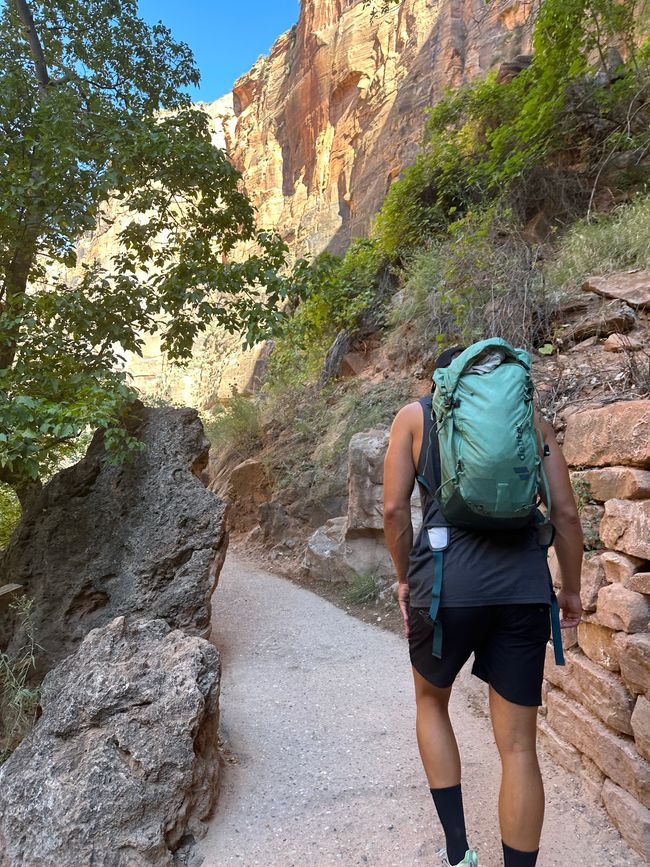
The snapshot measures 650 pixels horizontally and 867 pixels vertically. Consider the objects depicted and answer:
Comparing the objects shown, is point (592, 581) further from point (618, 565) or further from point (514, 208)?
point (514, 208)

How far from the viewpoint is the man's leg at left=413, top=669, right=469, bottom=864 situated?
70.4 inches

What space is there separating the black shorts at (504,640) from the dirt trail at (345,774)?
920 mm

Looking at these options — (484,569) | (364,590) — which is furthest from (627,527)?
(364,590)

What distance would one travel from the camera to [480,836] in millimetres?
2242

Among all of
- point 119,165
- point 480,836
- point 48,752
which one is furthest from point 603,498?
point 119,165

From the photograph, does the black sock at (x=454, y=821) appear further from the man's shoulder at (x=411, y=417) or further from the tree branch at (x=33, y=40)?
the tree branch at (x=33, y=40)

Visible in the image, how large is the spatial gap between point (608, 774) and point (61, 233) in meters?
4.90

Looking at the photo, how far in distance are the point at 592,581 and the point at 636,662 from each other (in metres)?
0.43

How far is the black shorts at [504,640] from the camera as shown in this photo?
168 centimetres

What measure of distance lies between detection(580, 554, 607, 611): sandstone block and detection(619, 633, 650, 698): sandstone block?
28 cm

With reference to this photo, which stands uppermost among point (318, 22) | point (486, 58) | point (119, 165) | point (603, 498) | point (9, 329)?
point (318, 22)

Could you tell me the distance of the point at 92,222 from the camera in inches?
171

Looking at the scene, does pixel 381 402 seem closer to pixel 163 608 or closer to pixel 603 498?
pixel 163 608

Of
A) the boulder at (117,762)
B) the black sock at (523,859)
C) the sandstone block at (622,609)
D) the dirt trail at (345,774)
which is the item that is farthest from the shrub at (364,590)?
the black sock at (523,859)
